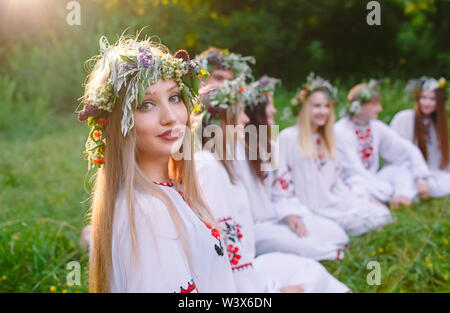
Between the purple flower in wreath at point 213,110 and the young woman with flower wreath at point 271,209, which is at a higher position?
the purple flower in wreath at point 213,110

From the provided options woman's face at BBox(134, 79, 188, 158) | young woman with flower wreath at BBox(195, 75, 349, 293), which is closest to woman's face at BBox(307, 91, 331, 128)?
young woman with flower wreath at BBox(195, 75, 349, 293)

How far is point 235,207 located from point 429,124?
4973 mm

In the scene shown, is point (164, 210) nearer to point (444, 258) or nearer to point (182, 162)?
point (182, 162)

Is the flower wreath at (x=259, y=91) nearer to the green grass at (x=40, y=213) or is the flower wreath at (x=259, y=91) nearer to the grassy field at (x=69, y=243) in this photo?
the grassy field at (x=69, y=243)

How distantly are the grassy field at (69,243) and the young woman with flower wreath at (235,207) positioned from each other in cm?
76

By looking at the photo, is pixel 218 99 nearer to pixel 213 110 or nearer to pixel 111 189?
pixel 213 110

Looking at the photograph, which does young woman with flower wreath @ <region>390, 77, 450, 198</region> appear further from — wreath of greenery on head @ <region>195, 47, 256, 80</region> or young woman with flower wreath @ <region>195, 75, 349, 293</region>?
young woman with flower wreath @ <region>195, 75, 349, 293</region>

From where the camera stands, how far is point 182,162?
2.18 m

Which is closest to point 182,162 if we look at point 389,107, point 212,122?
point 212,122

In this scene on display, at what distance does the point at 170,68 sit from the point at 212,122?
152 cm

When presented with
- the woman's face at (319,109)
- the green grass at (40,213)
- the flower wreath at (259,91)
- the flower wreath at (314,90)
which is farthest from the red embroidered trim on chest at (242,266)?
the flower wreath at (314,90)

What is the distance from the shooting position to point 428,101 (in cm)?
662

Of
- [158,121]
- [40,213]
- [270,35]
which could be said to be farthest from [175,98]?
[270,35]

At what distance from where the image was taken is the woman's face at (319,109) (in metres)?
5.17
